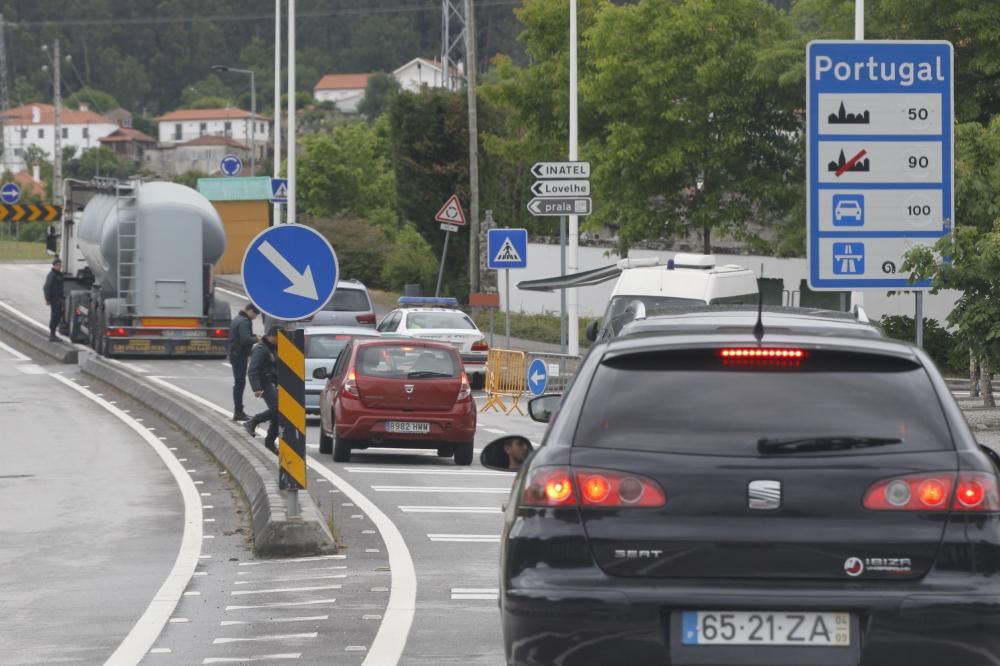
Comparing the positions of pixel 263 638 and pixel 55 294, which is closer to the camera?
pixel 263 638

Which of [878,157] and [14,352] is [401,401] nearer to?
[878,157]

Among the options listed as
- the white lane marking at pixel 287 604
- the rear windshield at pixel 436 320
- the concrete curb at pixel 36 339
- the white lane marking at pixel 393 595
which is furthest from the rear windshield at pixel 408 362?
the concrete curb at pixel 36 339

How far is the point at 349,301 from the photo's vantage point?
41.9m

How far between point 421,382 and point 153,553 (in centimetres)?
836

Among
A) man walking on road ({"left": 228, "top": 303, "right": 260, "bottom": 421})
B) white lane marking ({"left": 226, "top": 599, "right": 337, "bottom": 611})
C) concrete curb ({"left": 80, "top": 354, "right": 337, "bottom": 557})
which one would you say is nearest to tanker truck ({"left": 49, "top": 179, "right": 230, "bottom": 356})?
concrete curb ({"left": 80, "top": 354, "right": 337, "bottom": 557})

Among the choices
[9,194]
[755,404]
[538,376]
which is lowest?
[538,376]

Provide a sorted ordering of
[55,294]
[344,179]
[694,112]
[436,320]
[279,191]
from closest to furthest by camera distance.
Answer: [436,320] < [55,294] < [694,112] < [279,191] < [344,179]

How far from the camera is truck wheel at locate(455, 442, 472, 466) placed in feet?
72.9

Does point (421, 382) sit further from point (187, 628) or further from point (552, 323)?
point (552, 323)

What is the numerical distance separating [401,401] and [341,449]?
84 centimetres

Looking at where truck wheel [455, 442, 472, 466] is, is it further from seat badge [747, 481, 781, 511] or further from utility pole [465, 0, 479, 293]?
utility pole [465, 0, 479, 293]

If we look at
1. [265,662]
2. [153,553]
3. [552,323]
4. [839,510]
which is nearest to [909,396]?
[839,510]

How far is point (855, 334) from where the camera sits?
682 centimetres

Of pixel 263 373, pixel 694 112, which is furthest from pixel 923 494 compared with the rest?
pixel 694 112
